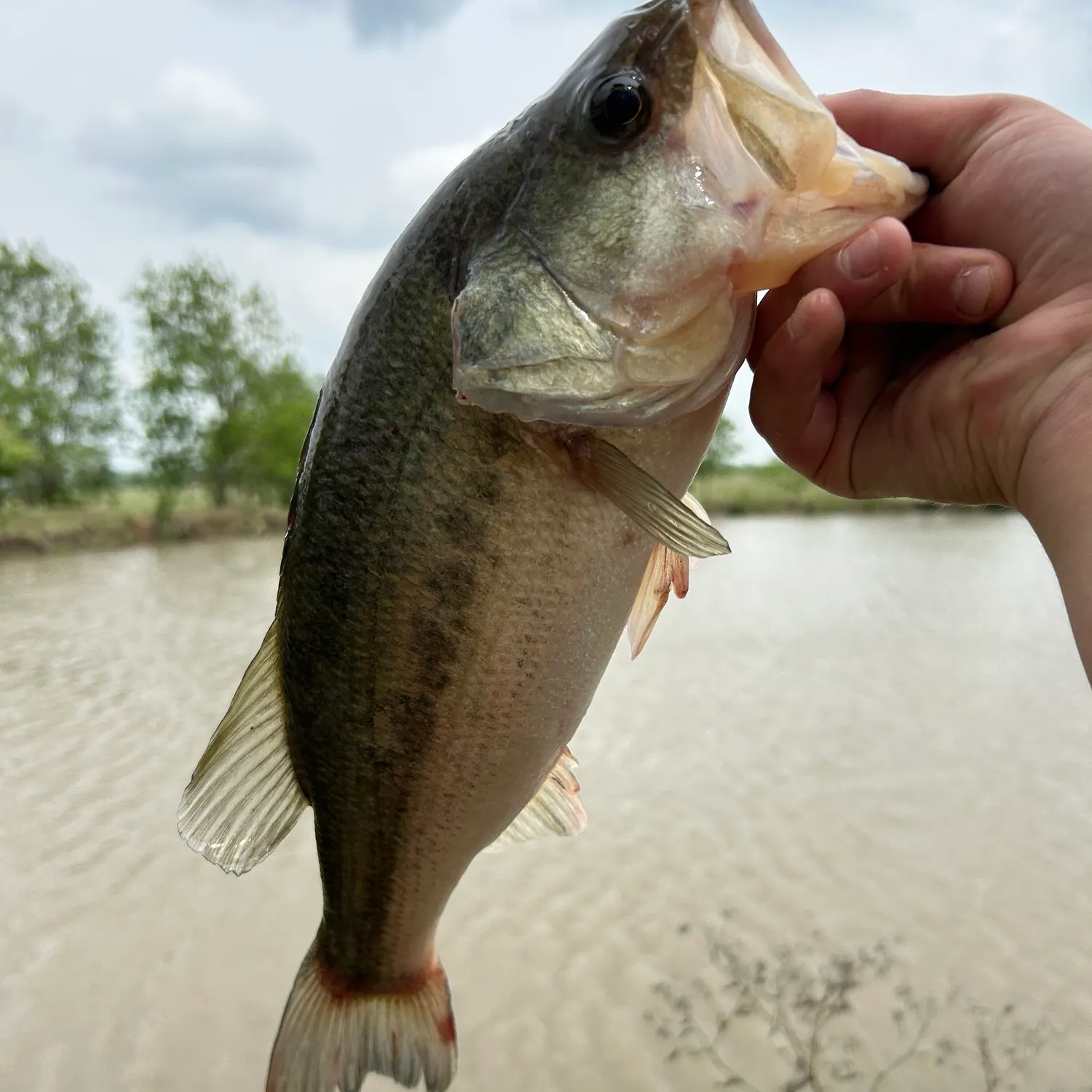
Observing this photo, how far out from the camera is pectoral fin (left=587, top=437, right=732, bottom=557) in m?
1.29

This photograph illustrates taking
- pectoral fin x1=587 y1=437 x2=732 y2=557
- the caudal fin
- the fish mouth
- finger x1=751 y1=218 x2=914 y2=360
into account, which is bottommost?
the caudal fin

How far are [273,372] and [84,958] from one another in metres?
30.9

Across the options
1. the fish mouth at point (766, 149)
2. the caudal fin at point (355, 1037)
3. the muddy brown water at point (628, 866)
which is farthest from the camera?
the muddy brown water at point (628, 866)

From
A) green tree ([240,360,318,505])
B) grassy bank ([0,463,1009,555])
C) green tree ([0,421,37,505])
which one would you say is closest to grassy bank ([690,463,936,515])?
grassy bank ([0,463,1009,555])

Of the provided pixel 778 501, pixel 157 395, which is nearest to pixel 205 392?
pixel 157 395

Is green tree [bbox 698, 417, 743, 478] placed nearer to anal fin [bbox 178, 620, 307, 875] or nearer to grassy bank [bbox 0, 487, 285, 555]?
grassy bank [bbox 0, 487, 285, 555]

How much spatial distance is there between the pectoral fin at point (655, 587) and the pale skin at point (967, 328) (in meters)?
0.35

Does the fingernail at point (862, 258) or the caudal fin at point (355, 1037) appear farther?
the caudal fin at point (355, 1037)

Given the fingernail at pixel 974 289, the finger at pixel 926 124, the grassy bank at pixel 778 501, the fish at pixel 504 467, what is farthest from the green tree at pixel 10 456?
the fingernail at pixel 974 289

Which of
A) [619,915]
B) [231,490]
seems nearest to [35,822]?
[619,915]

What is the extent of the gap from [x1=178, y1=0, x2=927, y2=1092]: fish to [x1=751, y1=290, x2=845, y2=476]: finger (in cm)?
9

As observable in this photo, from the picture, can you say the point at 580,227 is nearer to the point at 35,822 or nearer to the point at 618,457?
the point at 618,457

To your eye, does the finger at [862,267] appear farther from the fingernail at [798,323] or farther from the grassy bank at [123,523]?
the grassy bank at [123,523]

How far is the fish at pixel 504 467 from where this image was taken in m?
1.23
